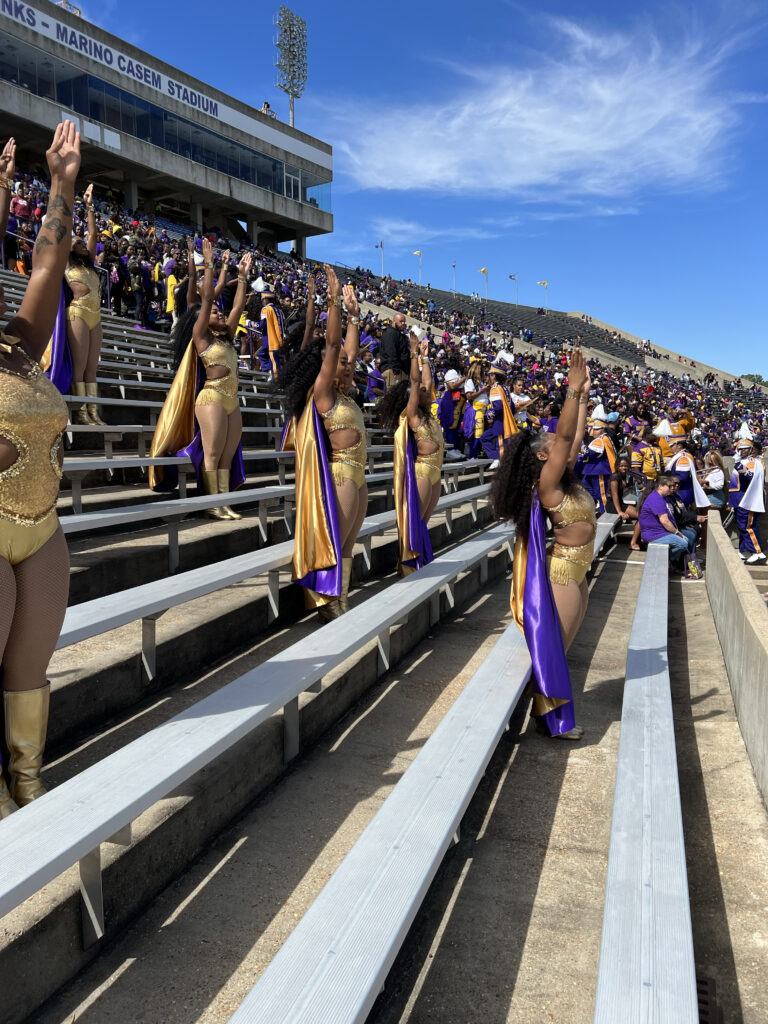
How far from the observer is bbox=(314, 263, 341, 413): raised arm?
419 cm

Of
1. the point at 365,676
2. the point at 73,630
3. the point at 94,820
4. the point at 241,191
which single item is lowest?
the point at 365,676

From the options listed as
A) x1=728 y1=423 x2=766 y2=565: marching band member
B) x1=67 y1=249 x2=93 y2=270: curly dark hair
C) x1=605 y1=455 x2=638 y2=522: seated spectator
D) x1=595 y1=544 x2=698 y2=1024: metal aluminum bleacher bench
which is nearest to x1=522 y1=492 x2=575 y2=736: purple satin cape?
x1=595 y1=544 x2=698 y2=1024: metal aluminum bleacher bench

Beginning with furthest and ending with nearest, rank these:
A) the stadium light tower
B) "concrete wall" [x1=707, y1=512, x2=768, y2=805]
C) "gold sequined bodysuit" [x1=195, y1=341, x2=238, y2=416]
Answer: the stadium light tower, "gold sequined bodysuit" [x1=195, y1=341, x2=238, y2=416], "concrete wall" [x1=707, y1=512, x2=768, y2=805]

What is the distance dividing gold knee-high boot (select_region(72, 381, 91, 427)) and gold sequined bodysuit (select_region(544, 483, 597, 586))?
4.47m

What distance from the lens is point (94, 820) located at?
5.64 feet

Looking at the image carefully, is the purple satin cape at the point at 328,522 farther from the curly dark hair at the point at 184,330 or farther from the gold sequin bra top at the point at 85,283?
the gold sequin bra top at the point at 85,283

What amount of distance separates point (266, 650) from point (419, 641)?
118cm

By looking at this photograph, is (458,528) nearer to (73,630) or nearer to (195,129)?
(73,630)

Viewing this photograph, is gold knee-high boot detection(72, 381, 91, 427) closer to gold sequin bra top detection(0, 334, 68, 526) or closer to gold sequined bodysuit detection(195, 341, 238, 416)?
gold sequined bodysuit detection(195, 341, 238, 416)

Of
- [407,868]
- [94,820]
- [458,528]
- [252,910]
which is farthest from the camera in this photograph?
[458,528]

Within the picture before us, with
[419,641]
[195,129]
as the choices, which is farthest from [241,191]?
[419,641]

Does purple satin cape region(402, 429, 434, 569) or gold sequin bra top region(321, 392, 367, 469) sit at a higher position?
gold sequin bra top region(321, 392, 367, 469)

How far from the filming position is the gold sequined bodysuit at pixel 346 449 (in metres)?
4.58

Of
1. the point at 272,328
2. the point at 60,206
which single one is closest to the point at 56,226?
the point at 60,206
